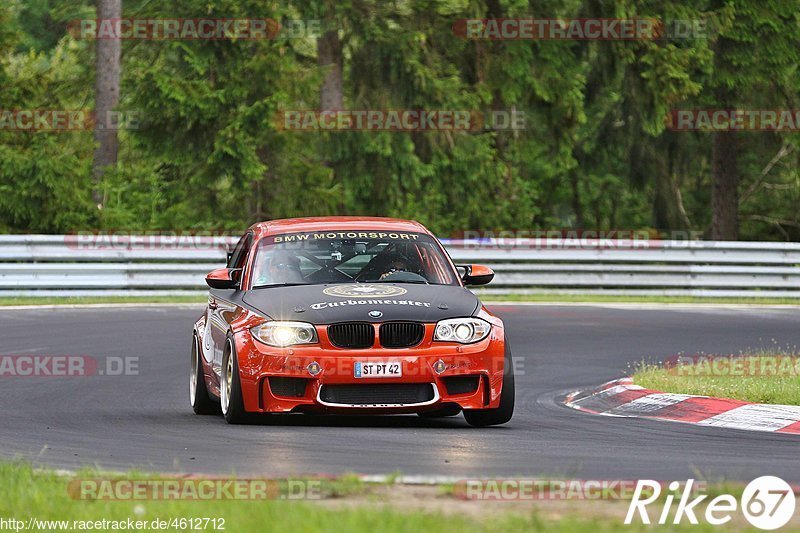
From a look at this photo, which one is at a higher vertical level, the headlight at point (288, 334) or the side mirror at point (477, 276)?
the side mirror at point (477, 276)

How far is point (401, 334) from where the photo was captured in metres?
→ 10.5

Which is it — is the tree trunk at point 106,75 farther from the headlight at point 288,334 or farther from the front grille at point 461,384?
the front grille at point 461,384

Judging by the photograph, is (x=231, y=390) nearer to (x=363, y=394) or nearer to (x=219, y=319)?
(x=363, y=394)

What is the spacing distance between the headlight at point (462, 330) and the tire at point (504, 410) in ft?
0.82

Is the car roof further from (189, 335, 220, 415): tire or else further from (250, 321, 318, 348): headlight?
(250, 321, 318, 348): headlight

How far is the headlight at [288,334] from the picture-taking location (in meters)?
10.4

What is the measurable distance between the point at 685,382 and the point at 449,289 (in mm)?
3082

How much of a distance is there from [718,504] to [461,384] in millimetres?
3937

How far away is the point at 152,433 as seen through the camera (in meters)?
10.1

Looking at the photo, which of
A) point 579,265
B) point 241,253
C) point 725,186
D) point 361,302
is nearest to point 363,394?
Result: point 361,302

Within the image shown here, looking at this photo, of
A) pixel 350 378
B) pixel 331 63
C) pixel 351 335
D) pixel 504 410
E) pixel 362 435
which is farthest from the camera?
pixel 331 63

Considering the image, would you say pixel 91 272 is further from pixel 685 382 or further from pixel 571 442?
pixel 571 442

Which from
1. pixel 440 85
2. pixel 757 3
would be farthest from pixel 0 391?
pixel 757 3

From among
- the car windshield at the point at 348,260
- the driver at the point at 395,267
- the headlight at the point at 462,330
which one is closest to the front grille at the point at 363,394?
the headlight at the point at 462,330
